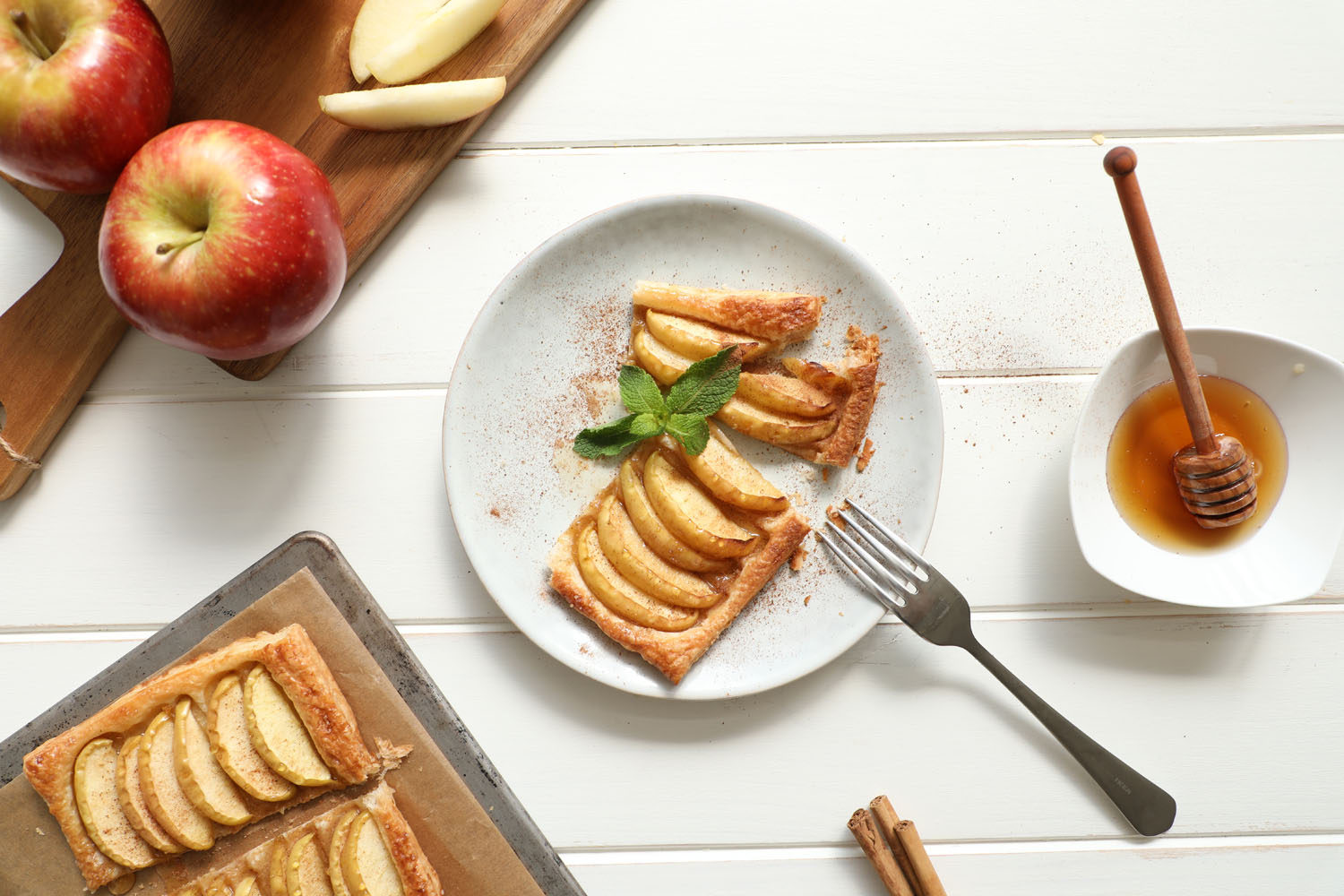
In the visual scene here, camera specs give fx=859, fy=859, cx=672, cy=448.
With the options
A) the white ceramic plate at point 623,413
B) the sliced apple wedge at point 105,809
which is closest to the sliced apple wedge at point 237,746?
the sliced apple wedge at point 105,809

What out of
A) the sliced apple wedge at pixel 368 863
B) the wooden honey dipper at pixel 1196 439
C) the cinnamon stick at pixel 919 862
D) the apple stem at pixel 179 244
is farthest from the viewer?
the cinnamon stick at pixel 919 862

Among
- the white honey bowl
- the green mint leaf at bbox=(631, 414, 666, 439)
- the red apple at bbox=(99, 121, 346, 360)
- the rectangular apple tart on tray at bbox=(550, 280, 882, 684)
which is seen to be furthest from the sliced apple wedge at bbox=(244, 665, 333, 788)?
the white honey bowl

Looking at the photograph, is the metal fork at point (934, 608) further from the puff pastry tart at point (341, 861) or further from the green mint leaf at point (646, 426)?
the puff pastry tart at point (341, 861)

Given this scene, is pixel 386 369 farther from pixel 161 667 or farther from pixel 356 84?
pixel 161 667

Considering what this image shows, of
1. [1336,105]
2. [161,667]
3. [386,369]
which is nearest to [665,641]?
[386,369]

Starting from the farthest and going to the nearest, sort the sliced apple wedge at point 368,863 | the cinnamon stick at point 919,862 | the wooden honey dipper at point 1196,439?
the cinnamon stick at point 919,862 → the sliced apple wedge at point 368,863 → the wooden honey dipper at point 1196,439

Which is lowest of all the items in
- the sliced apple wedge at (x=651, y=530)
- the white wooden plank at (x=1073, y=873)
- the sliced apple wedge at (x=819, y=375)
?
the white wooden plank at (x=1073, y=873)

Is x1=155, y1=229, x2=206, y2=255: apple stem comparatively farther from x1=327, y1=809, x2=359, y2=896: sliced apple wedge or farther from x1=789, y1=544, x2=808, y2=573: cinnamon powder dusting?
x1=789, y1=544, x2=808, y2=573: cinnamon powder dusting
